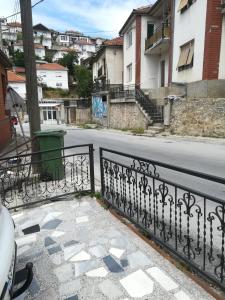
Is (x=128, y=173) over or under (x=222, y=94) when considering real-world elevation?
under

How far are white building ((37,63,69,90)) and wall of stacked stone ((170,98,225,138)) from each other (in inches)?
1986

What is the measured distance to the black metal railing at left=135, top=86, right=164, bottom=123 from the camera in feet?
63.0

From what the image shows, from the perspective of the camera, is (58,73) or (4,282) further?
(58,73)

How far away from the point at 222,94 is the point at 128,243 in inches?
510

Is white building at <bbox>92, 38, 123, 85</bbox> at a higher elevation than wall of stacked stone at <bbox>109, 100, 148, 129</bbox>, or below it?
higher

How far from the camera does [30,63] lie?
6746 millimetres

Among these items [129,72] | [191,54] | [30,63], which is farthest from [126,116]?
[30,63]

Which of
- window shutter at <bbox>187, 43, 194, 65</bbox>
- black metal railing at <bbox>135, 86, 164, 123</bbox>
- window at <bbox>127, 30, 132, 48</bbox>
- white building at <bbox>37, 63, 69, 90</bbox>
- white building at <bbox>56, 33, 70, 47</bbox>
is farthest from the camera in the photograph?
white building at <bbox>56, 33, 70, 47</bbox>

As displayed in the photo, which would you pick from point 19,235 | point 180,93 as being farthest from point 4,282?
point 180,93

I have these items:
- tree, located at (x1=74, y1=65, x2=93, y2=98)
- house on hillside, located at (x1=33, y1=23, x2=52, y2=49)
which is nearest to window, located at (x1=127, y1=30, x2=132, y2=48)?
tree, located at (x1=74, y1=65, x2=93, y2=98)

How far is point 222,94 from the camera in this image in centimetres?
1459

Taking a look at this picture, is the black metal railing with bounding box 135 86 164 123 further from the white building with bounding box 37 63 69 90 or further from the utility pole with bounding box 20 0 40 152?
the white building with bounding box 37 63 69 90

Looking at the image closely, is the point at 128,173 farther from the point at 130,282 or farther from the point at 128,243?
the point at 130,282

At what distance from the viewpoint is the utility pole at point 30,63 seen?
657cm
